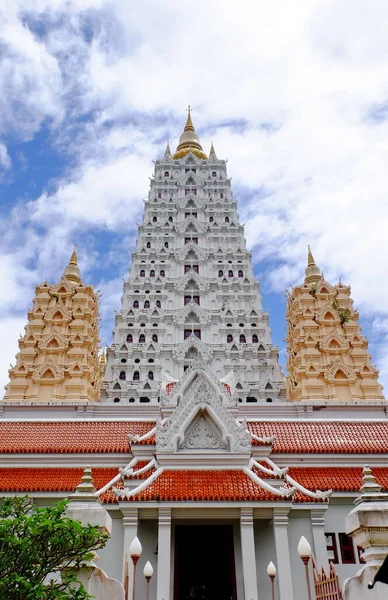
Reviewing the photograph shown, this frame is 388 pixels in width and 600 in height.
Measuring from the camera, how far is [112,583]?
8.60m

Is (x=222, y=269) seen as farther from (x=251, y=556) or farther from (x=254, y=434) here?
(x=251, y=556)

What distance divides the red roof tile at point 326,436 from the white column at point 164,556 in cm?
398

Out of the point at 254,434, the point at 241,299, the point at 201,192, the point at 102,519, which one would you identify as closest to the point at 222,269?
the point at 241,299

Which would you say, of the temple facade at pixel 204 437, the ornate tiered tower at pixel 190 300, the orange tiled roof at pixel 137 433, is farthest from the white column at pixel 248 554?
the ornate tiered tower at pixel 190 300

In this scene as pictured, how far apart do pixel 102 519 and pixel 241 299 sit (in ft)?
104

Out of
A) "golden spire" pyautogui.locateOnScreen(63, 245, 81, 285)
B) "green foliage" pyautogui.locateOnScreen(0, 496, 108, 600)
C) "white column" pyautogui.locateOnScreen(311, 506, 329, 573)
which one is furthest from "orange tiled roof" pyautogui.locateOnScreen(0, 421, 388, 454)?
"golden spire" pyautogui.locateOnScreen(63, 245, 81, 285)

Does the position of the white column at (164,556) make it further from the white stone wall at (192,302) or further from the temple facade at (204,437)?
the white stone wall at (192,302)

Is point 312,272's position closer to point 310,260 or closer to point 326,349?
point 310,260

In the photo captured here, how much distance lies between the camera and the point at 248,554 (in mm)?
13445

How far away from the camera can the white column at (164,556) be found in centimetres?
1281

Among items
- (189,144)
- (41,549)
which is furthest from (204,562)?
(189,144)

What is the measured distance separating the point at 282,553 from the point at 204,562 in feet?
9.39

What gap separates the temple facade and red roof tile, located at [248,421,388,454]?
0.06 metres

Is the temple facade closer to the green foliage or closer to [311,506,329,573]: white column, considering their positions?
[311,506,329,573]: white column
